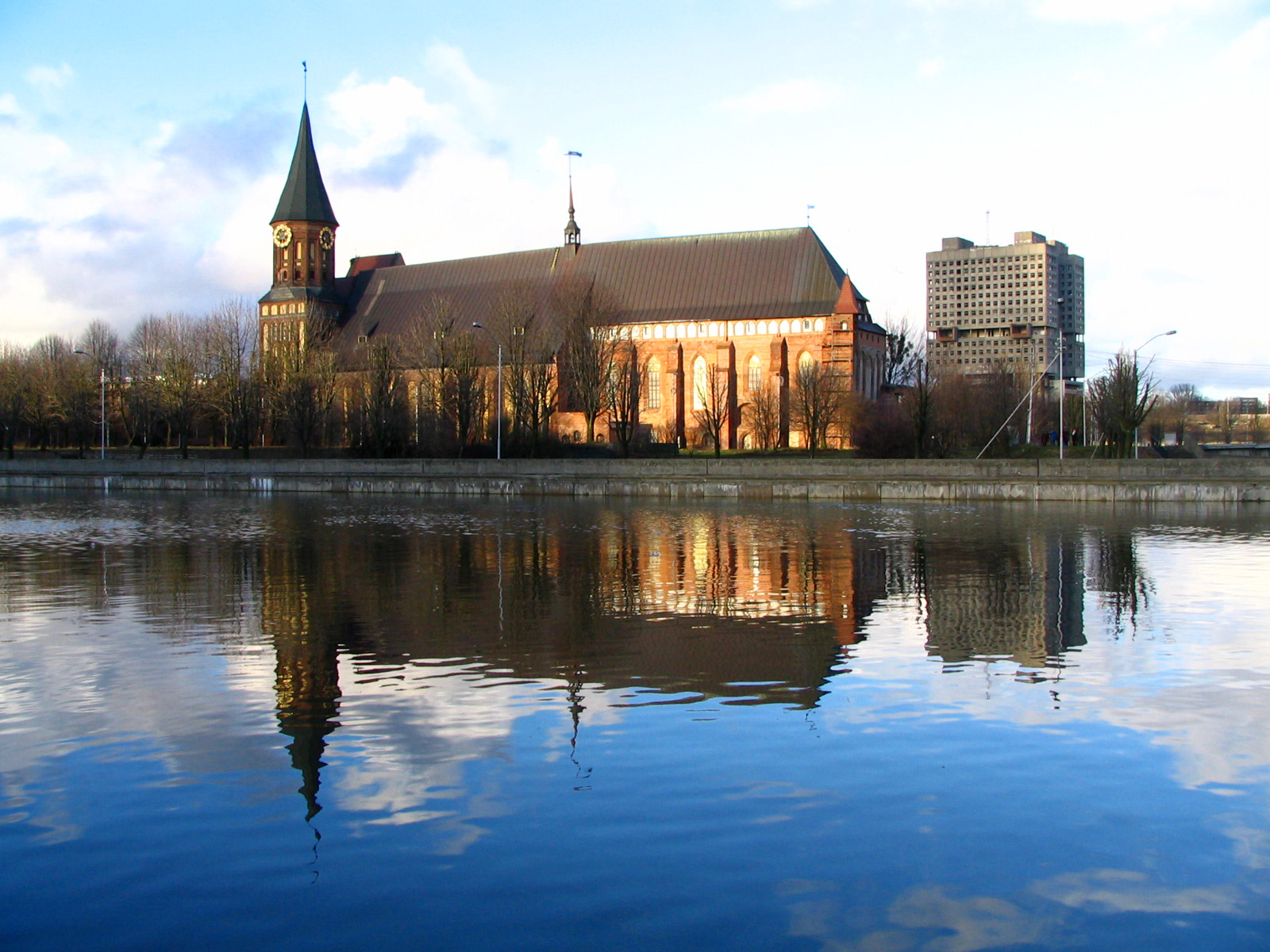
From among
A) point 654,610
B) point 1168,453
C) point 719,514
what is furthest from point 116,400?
point 654,610

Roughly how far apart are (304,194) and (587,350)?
44.7 m

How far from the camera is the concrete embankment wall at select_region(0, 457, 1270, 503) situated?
129 feet

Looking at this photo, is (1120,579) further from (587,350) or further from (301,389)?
(301,389)

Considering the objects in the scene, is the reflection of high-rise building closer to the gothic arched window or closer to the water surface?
the water surface

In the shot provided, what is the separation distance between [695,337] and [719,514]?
5446 centimetres

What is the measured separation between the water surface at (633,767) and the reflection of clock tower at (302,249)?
85.7 m

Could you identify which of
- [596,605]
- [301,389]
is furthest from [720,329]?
[596,605]

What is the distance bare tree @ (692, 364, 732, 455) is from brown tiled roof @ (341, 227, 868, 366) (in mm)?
4492

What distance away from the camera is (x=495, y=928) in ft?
17.6

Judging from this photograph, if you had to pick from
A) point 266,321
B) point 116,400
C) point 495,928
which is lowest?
point 495,928

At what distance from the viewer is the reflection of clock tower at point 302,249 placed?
320 feet

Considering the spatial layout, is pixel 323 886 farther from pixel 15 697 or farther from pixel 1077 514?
pixel 1077 514

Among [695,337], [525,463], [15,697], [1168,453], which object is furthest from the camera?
[695,337]

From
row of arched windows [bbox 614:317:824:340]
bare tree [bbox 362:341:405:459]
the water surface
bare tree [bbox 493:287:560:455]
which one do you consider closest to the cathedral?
row of arched windows [bbox 614:317:824:340]
